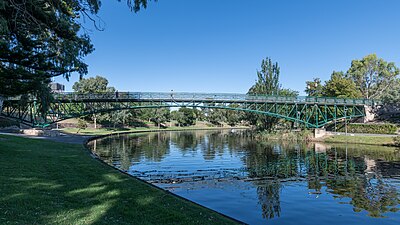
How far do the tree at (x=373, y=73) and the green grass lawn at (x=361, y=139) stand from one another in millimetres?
48859

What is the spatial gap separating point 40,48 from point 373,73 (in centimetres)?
10042

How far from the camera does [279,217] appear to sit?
1177 centimetres

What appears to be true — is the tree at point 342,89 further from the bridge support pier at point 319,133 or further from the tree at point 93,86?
the tree at point 93,86

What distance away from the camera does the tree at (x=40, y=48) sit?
1341cm

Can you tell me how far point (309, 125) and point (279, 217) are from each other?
5218 centimetres

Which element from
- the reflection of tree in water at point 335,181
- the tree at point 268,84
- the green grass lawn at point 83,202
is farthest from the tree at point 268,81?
the green grass lawn at point 83,202

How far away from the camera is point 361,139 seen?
156 feet

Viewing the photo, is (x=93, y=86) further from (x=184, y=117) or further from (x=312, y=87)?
(x=312, y=87)

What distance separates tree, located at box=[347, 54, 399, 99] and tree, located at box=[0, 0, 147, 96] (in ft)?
308

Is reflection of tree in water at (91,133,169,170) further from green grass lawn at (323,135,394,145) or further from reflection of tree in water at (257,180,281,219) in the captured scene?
green grass lawn at (323,135,394,145)

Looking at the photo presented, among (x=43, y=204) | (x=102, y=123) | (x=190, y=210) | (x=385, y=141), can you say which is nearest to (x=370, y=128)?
(x=385, y=141)

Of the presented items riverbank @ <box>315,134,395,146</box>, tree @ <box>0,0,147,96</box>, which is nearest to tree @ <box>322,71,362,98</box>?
riverbank @ <box>315,134,395,146</box>

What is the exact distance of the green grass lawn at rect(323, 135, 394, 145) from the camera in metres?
43.5

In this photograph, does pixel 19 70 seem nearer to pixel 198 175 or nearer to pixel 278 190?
pixel 198 175
